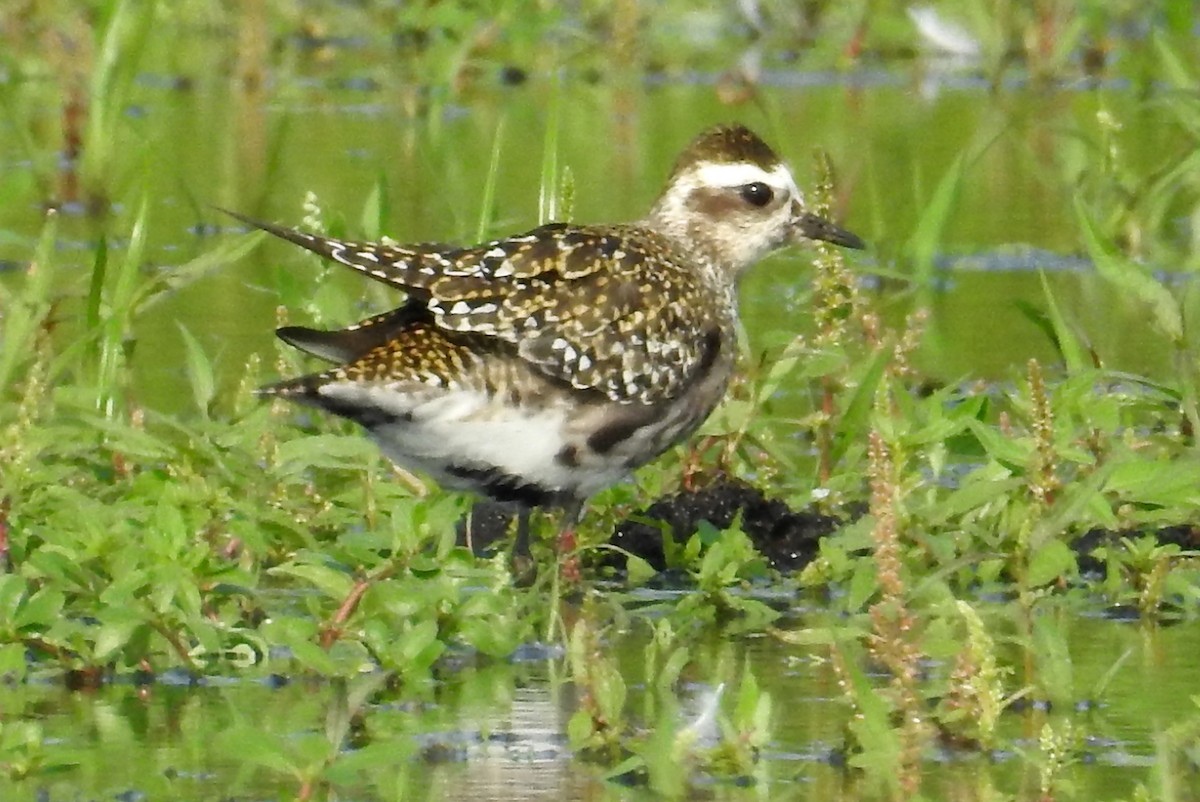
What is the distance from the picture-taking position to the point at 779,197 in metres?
9.27

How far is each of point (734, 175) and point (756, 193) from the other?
0.29ft

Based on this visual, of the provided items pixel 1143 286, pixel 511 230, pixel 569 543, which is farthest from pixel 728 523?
pixel 511 230

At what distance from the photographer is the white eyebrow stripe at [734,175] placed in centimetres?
922

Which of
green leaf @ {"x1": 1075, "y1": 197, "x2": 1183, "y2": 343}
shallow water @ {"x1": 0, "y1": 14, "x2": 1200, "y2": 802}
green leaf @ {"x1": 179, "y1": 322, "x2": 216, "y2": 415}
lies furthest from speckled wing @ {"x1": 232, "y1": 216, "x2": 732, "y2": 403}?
green leaf @ {"x1": 1075, "y1": 197, "x2": 1183, "y2": 343}

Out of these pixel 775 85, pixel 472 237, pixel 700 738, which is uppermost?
pixel 775 85

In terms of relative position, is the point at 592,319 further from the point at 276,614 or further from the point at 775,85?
the point at 775,85

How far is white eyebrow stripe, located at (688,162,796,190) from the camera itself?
922cm

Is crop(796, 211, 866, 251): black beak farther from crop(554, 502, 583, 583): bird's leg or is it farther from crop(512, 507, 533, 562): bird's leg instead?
crop(512, 507, 533, 562): bird's leg

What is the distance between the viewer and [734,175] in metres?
9.24

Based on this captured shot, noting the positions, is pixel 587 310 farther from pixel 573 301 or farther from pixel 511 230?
pixel 511 230

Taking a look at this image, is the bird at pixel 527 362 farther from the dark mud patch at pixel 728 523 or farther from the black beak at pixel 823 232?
the black beak at pixel 823 232

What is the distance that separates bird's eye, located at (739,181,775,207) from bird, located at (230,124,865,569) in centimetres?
64

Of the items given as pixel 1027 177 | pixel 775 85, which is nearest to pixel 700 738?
pixel 1027 177

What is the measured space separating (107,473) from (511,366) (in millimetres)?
1107
